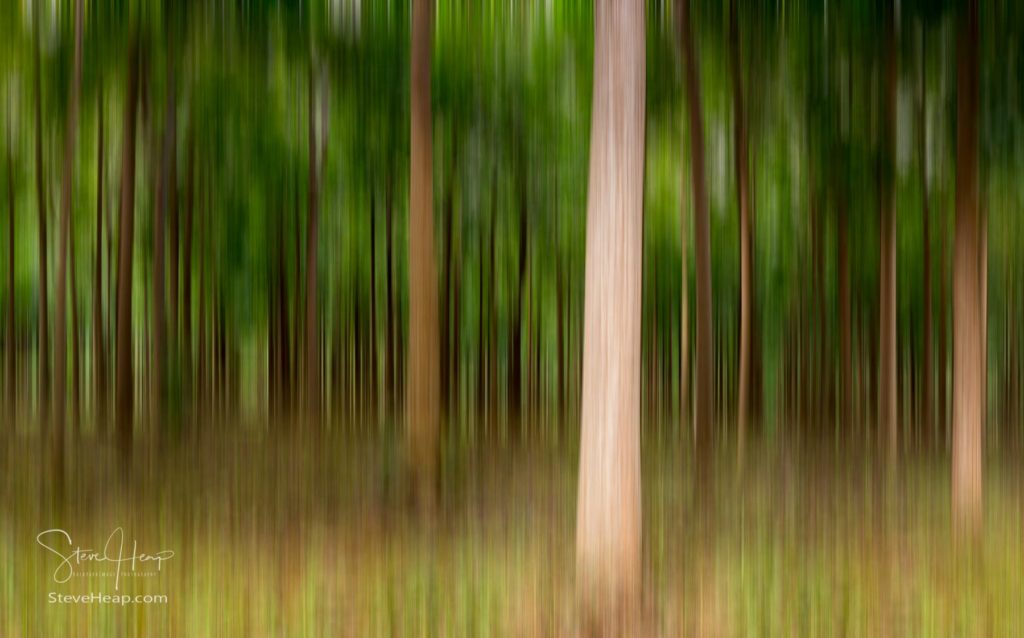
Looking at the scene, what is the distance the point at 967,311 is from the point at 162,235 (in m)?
14.3

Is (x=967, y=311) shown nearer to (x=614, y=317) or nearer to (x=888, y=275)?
(x=614, y=317)

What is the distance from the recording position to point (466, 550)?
7.55 meters

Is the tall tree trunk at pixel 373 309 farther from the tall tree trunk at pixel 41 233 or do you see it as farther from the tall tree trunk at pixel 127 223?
the tall tree trunk at pixel 41 233

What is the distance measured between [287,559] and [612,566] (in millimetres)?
2963

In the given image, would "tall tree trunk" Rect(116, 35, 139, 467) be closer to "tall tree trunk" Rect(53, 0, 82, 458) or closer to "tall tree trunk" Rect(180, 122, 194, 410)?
"tall tree trunk" Rect(53, 0, 82, 458)

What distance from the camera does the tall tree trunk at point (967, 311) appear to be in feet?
28.1

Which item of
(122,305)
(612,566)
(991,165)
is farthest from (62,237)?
(991,165)

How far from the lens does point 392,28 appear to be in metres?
17.1

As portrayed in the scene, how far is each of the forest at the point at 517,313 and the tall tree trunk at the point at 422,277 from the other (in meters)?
0.05

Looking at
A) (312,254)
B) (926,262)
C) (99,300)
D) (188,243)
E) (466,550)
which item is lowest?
(466,550)

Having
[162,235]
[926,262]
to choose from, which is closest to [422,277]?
[162,235]
